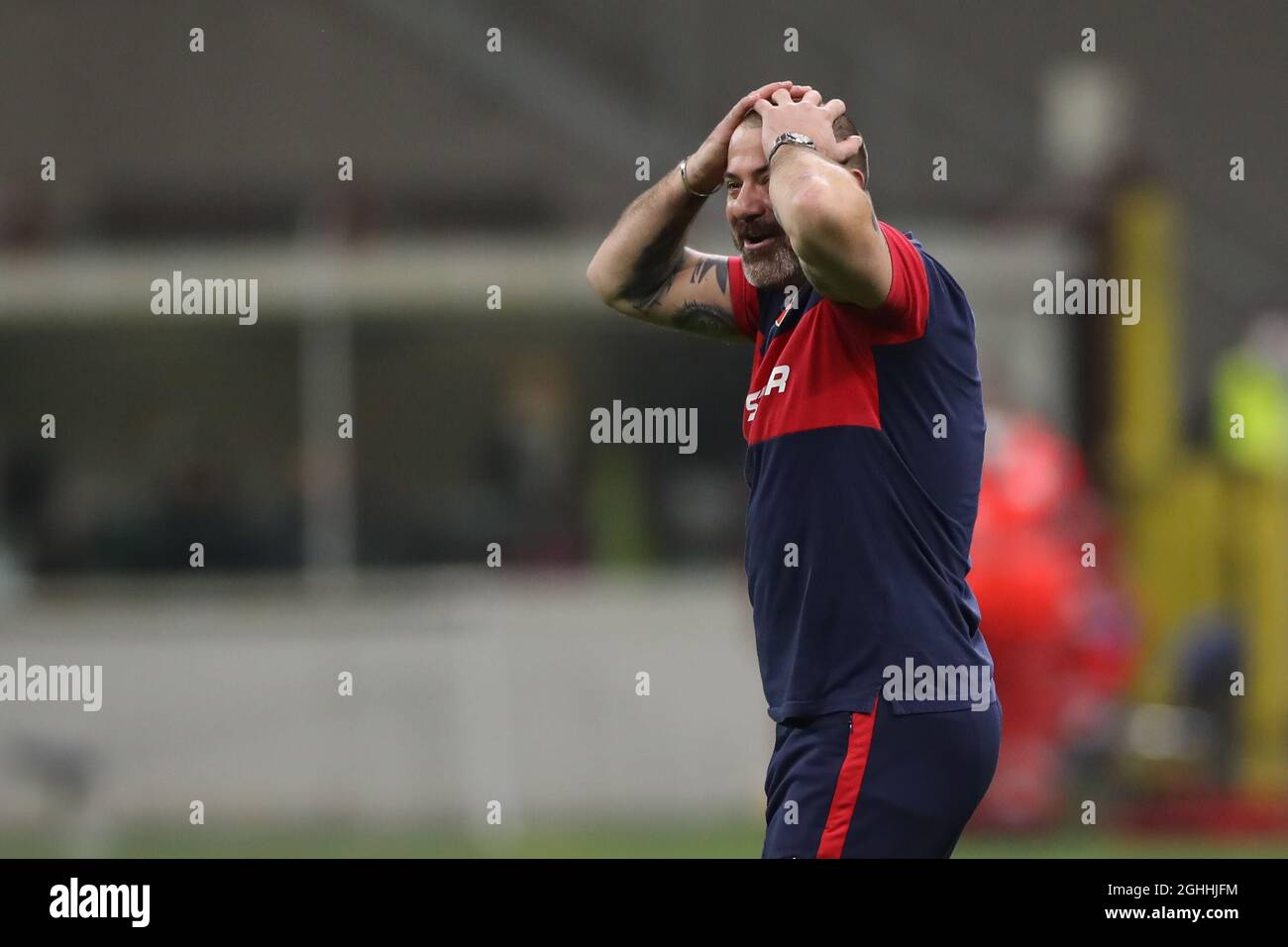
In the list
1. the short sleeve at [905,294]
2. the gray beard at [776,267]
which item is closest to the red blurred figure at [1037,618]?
the gray beard at [776,267]

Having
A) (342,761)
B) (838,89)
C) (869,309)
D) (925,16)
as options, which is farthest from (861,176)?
(925,16)

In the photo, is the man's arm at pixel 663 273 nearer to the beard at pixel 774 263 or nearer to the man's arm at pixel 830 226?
the beard at pixel 774 263

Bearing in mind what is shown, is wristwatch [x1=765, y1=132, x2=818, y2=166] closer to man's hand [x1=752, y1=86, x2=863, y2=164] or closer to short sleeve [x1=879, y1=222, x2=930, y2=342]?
man's hand [x1=752, y1=86, x2=863, y2=164]

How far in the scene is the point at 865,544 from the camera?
419cm

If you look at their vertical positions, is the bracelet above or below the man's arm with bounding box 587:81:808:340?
above

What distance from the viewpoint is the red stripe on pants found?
4148 millimetres

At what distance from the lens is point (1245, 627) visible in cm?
1270

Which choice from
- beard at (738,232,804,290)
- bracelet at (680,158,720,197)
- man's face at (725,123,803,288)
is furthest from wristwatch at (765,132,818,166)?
bracelet at (680,158,720,197)

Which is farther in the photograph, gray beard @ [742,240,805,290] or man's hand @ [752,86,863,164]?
gray beard @ [742,240,805,290]

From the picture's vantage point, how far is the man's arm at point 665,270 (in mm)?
4871

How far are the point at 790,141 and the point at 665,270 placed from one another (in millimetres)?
878

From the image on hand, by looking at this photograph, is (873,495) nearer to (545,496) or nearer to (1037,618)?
(1037,618)

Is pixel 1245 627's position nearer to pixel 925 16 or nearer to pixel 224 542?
pixel 224 542

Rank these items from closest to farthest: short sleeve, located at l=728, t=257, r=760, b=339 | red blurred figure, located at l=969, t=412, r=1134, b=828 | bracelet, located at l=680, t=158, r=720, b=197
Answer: bracelet, located at l=680, t=158, r=720, b=197 → short sleeve, located at l=728, t=257, r=760, b=339 → red blurred figure, located at l=969, t=412, r=1134, b=828
